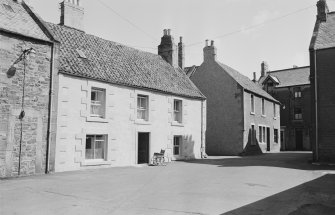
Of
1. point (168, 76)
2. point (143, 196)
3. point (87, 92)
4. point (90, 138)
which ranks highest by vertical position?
point (168, 76)

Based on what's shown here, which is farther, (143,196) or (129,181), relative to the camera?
(129,181)

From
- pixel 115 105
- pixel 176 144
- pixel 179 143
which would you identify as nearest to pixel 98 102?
pixel 115 105

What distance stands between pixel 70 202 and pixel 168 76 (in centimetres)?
1755

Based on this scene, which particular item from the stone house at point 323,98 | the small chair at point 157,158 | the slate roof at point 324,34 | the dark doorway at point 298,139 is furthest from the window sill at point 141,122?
the dark doorway at point 298,139

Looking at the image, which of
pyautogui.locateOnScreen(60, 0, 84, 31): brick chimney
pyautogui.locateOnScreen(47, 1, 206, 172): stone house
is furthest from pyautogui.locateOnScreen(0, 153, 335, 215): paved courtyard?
pyautogui.locateOnScreen(60, 0, 84, 31): brick chimney

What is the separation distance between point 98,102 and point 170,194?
9.88 m

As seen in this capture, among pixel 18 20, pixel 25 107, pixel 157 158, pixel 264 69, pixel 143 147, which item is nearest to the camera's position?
pixel 25 107

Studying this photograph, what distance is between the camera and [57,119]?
16531 mm

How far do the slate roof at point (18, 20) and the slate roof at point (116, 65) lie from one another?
57.9 inches

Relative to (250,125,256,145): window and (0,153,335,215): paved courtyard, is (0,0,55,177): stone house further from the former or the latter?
(250,125,256,145): window

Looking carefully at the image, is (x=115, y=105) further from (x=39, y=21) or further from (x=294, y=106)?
(x=294, y=106)

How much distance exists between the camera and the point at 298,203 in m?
9.24

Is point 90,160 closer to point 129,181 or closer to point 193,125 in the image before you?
point 129,181

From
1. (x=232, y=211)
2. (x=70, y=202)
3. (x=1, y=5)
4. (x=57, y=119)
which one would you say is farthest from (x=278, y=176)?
(x=1, y=5)
